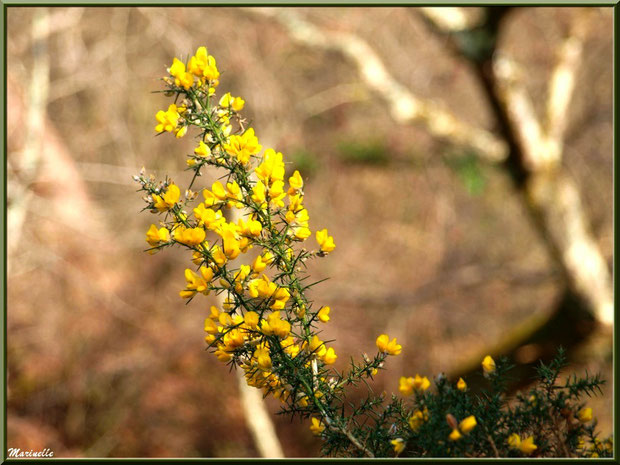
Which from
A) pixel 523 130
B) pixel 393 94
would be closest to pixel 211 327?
pixel 523 130

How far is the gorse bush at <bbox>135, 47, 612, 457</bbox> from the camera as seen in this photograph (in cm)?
108

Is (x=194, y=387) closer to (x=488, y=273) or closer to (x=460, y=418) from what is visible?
(x=488, y=273)

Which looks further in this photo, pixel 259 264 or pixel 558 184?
pixel 558 184

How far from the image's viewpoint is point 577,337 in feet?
16.4

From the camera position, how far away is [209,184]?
6.07 meters

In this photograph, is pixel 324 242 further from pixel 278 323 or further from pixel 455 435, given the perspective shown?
pixel 455 435

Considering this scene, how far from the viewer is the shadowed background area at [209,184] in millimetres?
5648

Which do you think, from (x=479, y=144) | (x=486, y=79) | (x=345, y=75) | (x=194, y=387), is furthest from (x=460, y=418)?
(x=345, y=75)

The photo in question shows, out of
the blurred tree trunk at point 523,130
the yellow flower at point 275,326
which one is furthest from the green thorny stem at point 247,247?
the blurred tree trunk at point 523,130

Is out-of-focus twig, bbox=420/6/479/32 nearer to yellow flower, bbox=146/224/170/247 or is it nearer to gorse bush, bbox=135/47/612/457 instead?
gorse bush, bbox=135/47/612/457

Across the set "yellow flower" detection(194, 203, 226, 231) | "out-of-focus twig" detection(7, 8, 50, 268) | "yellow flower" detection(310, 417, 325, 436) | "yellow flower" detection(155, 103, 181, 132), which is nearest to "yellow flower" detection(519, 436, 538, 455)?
"yellow flower" detection(310, 417, 325, 436)

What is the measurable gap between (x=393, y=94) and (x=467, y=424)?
4.62 meters

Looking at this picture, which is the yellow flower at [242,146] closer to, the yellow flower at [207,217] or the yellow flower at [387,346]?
the yellow flower at [207,217]

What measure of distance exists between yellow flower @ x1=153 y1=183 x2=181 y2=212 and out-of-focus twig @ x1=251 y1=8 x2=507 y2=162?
14.6 ft
